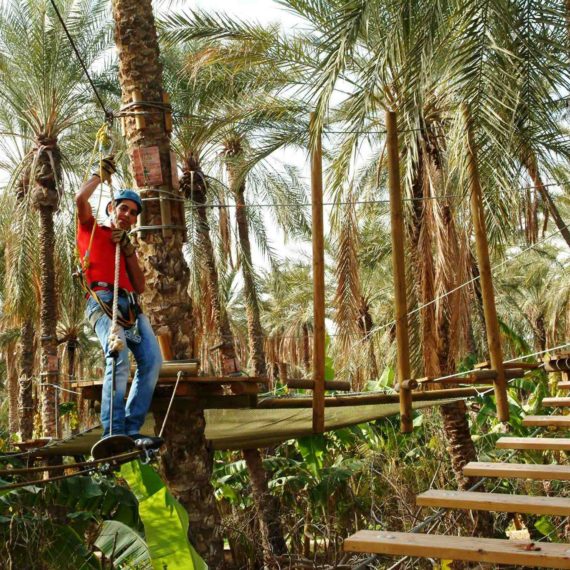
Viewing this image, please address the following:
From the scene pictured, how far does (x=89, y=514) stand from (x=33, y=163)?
862 centimetres

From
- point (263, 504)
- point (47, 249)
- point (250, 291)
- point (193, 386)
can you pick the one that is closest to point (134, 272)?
point (193, 386)

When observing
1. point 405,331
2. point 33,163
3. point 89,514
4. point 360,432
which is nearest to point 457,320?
point 360,432

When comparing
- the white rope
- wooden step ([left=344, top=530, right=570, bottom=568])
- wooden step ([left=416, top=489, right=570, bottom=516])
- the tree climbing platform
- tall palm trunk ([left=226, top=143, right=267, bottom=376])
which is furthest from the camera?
tall palm trunk ([left=226, top=143, right=267, bottom=376])

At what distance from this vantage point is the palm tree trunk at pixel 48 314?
15.4m

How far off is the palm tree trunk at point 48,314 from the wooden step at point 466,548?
11903 millimetres

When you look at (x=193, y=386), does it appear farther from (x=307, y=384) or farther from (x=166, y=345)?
(x=307, y=384)

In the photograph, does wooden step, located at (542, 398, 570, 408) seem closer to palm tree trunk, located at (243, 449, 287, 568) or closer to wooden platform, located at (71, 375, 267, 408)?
wooden platform, located at (71, 375, 267, 408)

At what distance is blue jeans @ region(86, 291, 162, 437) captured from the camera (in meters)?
5.61

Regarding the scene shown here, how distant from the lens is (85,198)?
5793 mm

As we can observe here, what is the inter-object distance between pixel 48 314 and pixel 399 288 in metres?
9.96

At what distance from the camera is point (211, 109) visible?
16.2 meters

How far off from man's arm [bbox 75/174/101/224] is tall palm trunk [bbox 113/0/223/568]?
5.04 feet

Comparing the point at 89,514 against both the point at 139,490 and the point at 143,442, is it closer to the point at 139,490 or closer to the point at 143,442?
the point at 139,490

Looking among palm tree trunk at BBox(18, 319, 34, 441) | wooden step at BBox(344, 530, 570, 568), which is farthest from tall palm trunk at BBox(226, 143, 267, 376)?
wooden step at BBox(344, 530, 570, 568)
